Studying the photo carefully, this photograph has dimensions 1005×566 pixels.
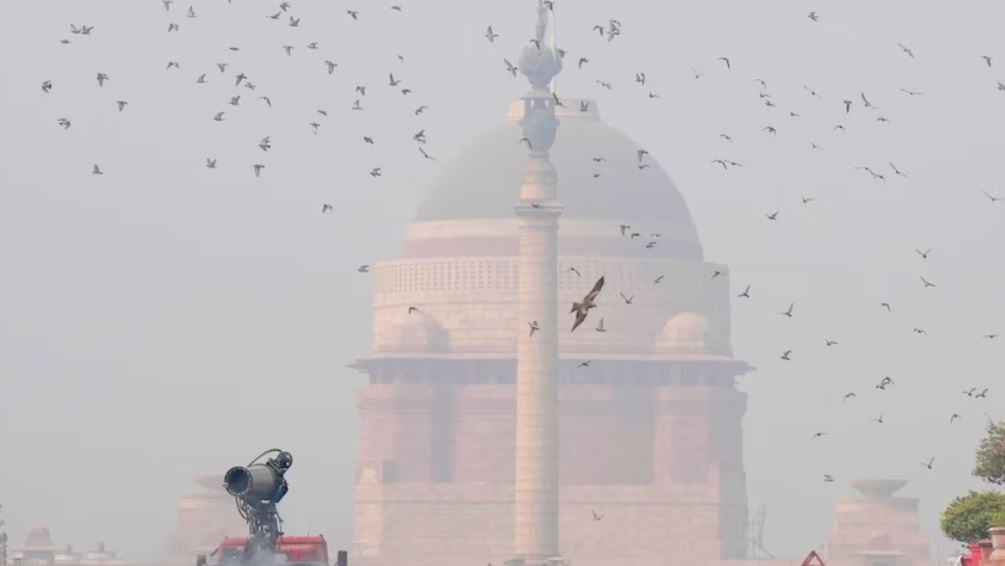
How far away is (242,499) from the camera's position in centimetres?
5841

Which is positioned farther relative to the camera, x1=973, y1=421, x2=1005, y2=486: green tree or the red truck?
x1=973, y1=421, x2=1005, y2=486: green tree

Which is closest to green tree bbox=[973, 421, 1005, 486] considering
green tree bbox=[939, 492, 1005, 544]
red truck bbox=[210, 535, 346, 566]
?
green tree bbox=[939, 492, 1005, 544]

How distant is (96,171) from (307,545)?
2633 inches

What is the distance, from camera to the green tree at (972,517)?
99.4 meters

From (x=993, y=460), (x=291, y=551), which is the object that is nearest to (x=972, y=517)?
(x=993, y=460)

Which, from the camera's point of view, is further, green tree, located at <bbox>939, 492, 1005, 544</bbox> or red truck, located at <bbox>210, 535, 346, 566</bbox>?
green tree, located at <bbox>939, 492, 1005, 544</bbox>

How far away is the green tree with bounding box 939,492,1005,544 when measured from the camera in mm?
99375

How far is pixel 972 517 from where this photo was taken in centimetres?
10000

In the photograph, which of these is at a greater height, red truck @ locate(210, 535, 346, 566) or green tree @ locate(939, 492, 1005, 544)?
green tree @ locate(939, 492, 1005, 544)

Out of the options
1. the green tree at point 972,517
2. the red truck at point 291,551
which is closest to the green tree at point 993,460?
the green tree at point 972,517

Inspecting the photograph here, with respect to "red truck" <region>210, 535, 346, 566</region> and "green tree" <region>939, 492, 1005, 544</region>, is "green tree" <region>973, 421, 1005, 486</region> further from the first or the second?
"red truck" <region>210, 535, 346, 566</region>

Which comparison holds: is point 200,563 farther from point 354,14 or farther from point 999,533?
point 354,14

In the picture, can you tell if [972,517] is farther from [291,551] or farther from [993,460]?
[291,551]

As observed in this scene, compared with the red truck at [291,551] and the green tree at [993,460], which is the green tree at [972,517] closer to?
the green tree at [993,460]
